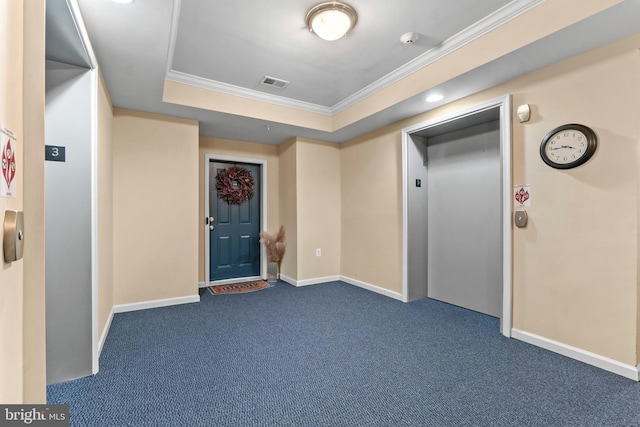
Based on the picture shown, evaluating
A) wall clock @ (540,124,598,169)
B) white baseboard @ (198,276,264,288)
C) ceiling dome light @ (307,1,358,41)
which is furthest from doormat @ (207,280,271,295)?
wall clock @ (540,124,598,169)

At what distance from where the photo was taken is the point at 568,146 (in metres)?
2.29

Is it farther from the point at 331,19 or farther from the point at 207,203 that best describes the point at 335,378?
the point at 207,203

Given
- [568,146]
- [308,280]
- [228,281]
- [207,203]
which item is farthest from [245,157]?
[568,146]

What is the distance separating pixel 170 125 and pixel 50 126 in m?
1.64

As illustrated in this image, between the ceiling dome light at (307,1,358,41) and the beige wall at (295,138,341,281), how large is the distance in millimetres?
2249

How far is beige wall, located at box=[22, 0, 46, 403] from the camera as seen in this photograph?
83cm

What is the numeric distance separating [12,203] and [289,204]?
13.1ft

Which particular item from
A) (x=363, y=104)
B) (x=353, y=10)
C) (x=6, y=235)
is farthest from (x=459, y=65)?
(x=6, y=235)

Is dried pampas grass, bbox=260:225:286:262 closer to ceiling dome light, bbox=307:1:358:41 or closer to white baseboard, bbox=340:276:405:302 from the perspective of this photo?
white baseboard, bbox=340:276:405:302

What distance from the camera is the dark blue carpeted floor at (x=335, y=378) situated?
5.42 feet

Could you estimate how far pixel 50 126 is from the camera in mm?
1991

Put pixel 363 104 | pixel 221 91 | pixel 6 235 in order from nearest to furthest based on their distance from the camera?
pixel 6 235 < pixel 221 91 < pixel 363 104

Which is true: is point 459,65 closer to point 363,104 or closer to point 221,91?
point 363,104

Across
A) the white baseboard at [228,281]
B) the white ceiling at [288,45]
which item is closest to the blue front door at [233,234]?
the white baseboard at [228,281]
